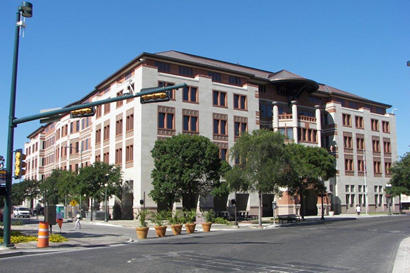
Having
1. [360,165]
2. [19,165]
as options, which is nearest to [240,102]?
[360,165]

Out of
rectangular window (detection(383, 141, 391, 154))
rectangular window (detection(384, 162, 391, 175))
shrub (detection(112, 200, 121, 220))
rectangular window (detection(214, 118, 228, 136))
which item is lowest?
shrub (detection(112, 200, 121, 220))

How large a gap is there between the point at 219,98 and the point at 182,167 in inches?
Result: 582

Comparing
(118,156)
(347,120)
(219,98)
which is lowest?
(118,156)

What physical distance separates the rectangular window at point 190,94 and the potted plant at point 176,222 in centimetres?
2302

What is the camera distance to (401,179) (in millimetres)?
64062

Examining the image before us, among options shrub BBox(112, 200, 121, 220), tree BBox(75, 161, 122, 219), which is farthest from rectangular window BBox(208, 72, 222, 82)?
shrub BBox(112, 200, 121, 220)

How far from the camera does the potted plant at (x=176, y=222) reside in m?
28.2

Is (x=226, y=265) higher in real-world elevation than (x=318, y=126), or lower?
lower

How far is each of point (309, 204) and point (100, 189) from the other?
31938 millimetres

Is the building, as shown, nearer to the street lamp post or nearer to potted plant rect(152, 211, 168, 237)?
potted plant rect(152, 211, 168, 237)

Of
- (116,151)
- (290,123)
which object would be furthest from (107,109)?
(290,123)

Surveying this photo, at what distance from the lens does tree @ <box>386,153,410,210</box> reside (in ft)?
204

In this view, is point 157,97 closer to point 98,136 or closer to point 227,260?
point 227,260

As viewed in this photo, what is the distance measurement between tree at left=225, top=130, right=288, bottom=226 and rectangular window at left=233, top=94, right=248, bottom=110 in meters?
19.3
